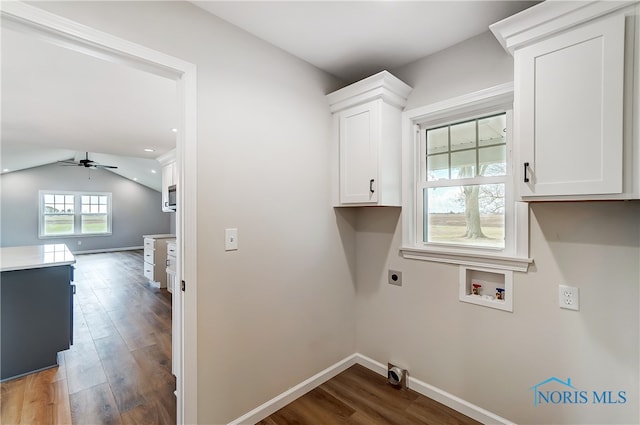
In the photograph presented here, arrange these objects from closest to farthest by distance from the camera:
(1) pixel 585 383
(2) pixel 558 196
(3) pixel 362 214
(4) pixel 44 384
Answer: (2) pixel 558 196, (1) pixel 585 383, (4) pixel 44 384, (3) pixel 362 214

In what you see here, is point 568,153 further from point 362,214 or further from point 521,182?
point 362,214

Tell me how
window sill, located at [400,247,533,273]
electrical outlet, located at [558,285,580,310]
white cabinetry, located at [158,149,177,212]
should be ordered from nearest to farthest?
electrical outlet, located at [558,285,580,310], window sill, located at [400,247,533,273], white cabinetry, located at [158,149,177,212]

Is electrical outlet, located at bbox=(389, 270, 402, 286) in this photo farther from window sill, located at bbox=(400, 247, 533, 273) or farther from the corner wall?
window sill, located at bbox=(400, 247, 533, 273)

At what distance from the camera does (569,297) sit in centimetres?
152

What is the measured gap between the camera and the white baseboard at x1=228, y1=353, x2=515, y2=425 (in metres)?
1.80

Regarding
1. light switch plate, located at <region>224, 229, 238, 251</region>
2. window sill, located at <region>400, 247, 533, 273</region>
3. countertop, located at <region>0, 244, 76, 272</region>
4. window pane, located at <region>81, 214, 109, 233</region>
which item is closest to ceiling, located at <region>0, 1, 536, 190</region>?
light switch plate, located at <region>224, 229, 238, 251</region>

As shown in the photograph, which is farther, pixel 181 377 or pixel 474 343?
pixel 474 343

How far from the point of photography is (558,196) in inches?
51.9

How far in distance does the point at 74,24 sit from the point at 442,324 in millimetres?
2656

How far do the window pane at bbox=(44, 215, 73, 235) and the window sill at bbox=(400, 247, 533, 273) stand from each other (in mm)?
11653

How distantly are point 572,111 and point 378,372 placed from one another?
2.23 meters

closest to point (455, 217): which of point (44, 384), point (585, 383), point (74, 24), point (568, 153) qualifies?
point (568, 153)

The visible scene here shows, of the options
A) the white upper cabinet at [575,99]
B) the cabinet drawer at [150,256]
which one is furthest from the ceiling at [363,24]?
the cabinet drawer at [150,256]

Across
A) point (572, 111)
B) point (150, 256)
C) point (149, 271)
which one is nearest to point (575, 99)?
point (572, 111)
